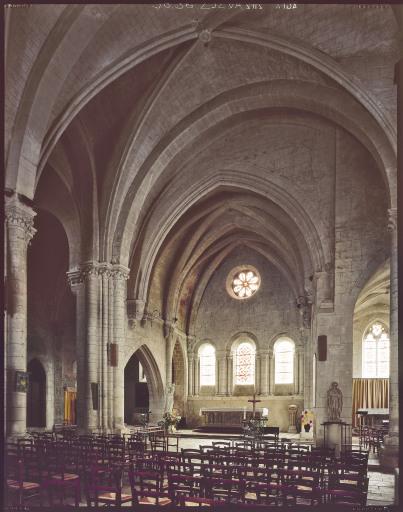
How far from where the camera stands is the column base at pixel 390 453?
49.5 ft

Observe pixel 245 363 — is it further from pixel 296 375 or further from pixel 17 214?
pixel 17 214

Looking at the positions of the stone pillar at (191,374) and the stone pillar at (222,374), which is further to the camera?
the stone pillar at (191,374)

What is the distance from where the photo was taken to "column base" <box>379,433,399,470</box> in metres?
15.1

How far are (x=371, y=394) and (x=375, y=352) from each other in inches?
103

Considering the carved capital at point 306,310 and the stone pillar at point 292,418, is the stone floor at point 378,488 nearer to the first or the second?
the carved capital at point 306,310

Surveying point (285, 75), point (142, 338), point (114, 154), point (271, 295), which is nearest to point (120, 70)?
point (114, 154)

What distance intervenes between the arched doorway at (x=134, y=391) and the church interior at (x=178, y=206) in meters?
1.34

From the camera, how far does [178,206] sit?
2506 cm

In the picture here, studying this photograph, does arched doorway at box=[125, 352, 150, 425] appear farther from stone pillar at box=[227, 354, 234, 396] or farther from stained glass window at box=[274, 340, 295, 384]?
stained glass window at box=[274, 340, 295, 384]

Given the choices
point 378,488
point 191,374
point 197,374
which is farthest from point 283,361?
point 378,488

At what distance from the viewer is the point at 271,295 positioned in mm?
35969

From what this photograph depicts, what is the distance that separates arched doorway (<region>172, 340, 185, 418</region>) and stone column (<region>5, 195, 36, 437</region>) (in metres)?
22.3

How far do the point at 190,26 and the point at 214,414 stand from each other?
2321cm

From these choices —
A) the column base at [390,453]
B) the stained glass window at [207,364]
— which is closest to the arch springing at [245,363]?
the stained glass window at [207,364]
